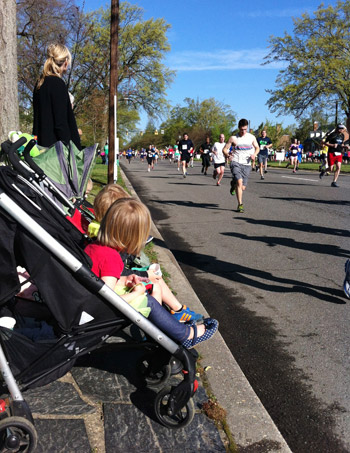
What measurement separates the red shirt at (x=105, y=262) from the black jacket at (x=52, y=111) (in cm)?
248

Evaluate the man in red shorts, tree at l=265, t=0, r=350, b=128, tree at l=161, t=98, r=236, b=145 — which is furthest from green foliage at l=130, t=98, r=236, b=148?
the man in red shorts

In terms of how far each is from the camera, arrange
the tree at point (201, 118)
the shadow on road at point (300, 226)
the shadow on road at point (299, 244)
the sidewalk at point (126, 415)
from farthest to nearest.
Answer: the tree at point (201, 118) < the shadow on road at point (300, 226) < the shadow on road at point (299, 244) < the sidewalk at point (126, 415)

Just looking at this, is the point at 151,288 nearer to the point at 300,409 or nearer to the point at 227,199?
the point at 300,409

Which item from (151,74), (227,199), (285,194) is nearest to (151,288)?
(227,199)

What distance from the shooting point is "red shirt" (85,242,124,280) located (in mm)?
2633

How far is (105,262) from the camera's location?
264 centimetres

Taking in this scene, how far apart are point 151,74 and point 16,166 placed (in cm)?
5218

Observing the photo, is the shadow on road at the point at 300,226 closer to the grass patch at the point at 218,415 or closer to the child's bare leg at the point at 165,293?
the child's bare leg at the point at 165,293

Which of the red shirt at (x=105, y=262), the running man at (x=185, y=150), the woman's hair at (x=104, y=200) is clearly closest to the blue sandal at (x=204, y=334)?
the red shirt at (x=105, y=262)

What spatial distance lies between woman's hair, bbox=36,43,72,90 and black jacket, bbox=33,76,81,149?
0.17 ft

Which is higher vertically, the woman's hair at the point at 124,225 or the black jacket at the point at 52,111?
the black jacket at the point at 52,111

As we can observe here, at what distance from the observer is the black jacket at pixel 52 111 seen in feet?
16.0

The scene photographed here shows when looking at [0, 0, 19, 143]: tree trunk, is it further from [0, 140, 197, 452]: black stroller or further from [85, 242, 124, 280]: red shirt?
[85, 242, 124, 280]: red shirt

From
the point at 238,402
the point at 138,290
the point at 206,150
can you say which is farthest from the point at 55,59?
the point at 206,150
